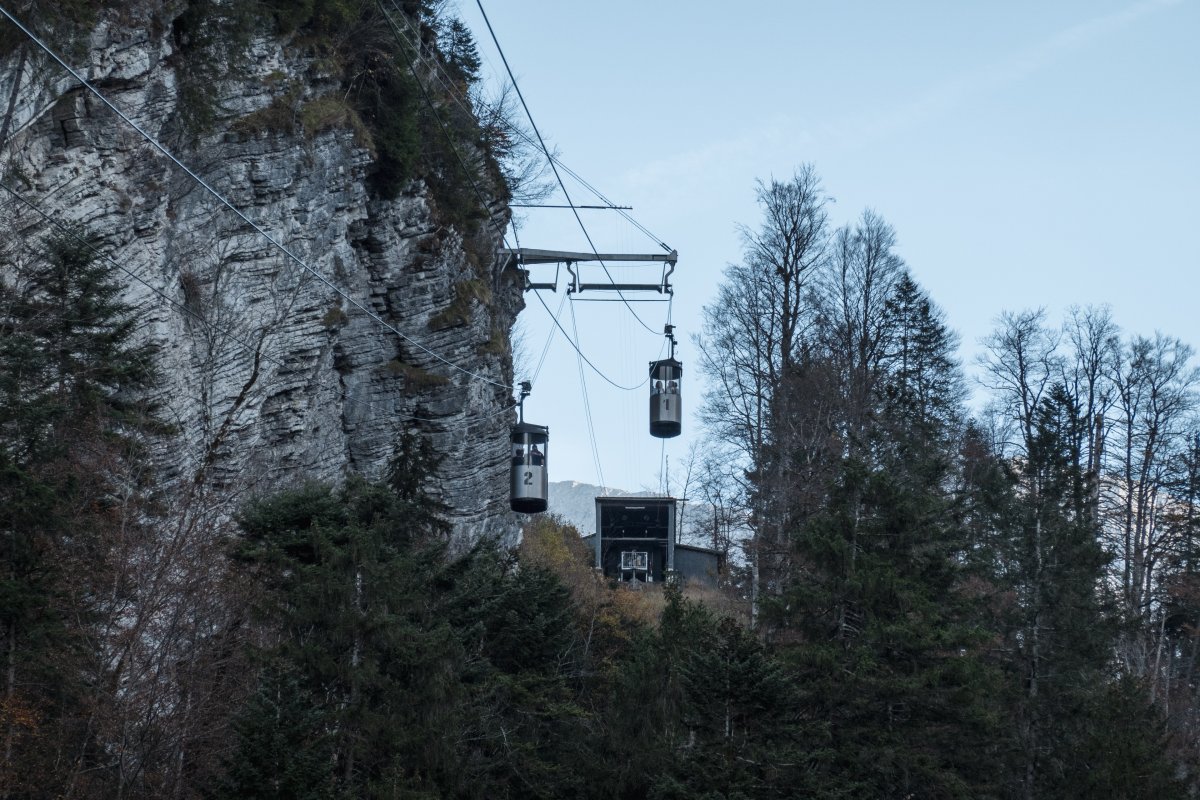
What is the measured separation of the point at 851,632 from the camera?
20.6 m

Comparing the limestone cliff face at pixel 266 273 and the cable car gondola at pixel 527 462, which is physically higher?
the limestone cliff face at pixel 266 273

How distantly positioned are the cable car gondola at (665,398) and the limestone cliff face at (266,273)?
5248 millimetres

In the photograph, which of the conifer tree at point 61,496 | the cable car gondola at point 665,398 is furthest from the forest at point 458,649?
the cable car gondola at point 665,398

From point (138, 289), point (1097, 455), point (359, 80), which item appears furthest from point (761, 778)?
point (1097, 455)

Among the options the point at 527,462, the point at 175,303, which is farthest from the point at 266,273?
the point at 527,462

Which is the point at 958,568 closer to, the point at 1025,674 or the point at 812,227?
the point at 1025,674

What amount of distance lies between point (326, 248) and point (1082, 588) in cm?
1794

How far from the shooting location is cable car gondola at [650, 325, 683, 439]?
101 ft

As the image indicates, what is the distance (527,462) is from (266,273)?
7.38 metres

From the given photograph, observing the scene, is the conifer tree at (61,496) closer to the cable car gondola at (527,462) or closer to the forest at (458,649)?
the forest at (458,649)

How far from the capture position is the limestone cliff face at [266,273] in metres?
23.8

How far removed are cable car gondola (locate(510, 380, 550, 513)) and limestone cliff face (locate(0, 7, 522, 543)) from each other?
2457mm

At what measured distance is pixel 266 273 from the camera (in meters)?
28.3

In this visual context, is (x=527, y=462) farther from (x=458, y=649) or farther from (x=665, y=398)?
(x=458, y=649)
